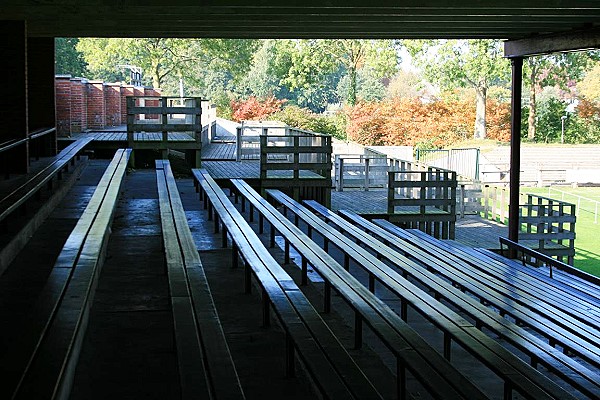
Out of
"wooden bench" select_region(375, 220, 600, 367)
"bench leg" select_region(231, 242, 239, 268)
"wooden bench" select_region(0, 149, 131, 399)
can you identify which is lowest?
"wooden bench" select_region(375, 220, 600, 367)

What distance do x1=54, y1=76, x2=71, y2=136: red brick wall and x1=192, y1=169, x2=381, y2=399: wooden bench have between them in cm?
1345

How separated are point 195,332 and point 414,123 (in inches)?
1509

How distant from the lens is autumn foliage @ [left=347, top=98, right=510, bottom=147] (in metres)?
42.1

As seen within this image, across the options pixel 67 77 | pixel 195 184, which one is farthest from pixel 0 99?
pixel 67 77

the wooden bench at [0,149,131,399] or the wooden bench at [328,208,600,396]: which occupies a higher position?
the wooden bench at [0,149,131,399]

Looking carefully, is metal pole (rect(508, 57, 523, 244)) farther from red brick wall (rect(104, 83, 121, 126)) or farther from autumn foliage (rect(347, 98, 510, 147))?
autumn foliage (rect(347, 98, 510, 147))

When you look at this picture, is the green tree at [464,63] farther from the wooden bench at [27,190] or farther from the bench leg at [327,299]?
the bench leg at [327,299]

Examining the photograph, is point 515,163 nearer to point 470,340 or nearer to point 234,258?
point 234,258

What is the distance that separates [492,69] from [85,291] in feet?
129

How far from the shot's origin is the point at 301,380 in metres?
5.03

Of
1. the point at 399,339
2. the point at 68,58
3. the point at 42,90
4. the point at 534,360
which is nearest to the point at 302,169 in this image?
the point at 42,90

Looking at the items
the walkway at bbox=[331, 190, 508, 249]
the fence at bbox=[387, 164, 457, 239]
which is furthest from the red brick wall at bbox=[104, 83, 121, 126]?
the fence at bbox=[387, 164, 457, 239]

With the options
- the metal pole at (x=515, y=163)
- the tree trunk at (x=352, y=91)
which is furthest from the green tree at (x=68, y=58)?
the metal pole at (x=515, y=163)

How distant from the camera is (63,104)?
66.8 feet
